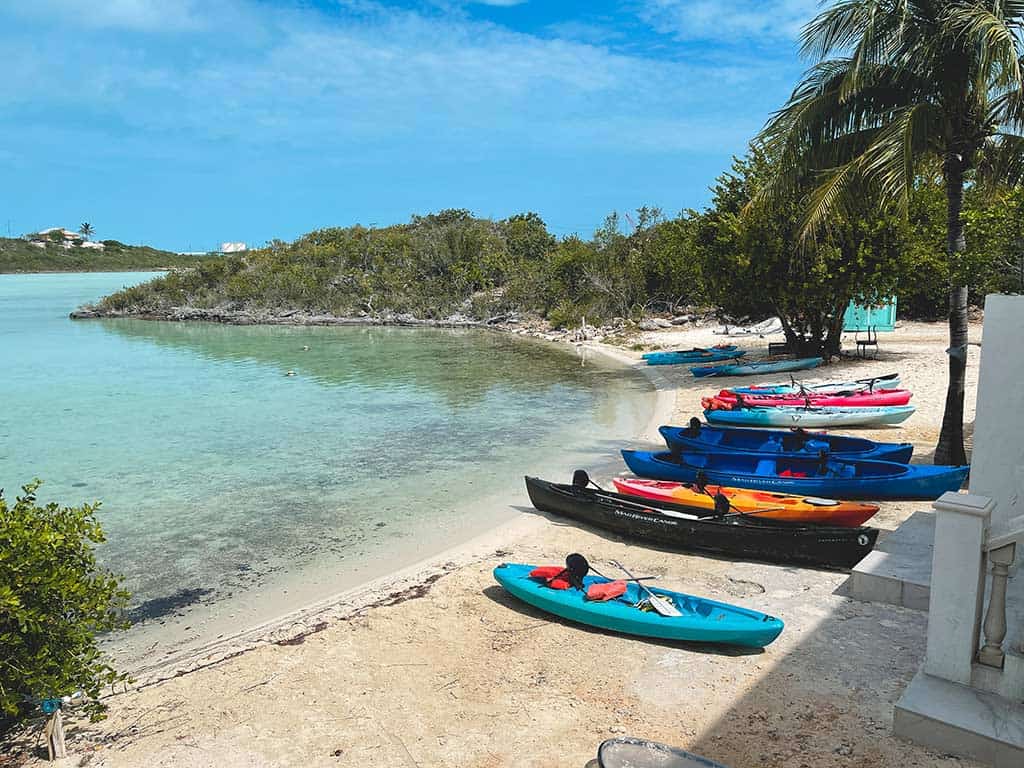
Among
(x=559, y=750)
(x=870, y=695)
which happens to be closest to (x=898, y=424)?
(x=870, y=695)

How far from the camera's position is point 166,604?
976 centimetres

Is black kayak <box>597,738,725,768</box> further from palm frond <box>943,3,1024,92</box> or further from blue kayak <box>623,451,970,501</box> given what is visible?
palm frond <box>943,3,1024,92</box>

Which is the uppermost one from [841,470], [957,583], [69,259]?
[69,259]

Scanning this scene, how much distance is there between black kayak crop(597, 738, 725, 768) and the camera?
506 cm

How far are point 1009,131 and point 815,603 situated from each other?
340 inches

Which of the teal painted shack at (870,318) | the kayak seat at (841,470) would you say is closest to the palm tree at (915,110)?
the kayak seat at (841,470)

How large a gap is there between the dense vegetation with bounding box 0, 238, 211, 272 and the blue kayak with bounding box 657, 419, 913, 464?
16417 cm

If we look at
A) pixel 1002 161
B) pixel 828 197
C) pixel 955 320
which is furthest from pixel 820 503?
pixel 1002 161

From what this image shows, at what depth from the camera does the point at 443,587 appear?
9.48 m

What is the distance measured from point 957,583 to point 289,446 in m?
16.3

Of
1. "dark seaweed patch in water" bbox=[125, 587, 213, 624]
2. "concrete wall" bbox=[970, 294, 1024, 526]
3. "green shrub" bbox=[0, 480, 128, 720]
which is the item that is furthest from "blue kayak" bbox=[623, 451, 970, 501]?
"green shrub" bbox=[0, 480, 128, 720]

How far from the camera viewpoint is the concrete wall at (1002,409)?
20.0ft

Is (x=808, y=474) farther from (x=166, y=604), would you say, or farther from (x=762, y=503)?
(x=166, y=604)

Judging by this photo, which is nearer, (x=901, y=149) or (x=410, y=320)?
(x=901, y=149)
